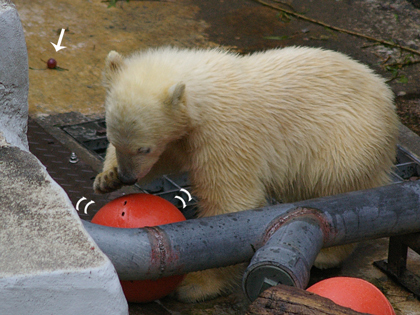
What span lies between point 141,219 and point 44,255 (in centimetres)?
101

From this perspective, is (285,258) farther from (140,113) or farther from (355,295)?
(140,113)

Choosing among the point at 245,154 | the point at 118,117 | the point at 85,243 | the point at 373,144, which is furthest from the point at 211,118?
the point at 85,243

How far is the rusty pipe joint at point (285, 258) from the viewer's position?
7.96 feet

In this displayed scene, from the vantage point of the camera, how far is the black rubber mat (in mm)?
3684

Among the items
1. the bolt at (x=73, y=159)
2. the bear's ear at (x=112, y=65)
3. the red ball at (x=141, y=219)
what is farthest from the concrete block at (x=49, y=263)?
the bolt at (x=73, y=159)

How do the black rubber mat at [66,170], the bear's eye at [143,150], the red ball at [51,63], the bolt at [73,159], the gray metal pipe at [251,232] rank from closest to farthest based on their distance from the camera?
the gray metal pipe at [251,232], the bear's eye at [143,150], the black rubber mat at [66,170], the bolt at [73,159], the red ball at [51,63]

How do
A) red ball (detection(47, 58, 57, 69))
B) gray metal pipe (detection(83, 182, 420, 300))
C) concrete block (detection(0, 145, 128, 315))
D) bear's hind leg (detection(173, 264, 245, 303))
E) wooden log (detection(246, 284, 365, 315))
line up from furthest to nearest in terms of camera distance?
red ball (detection(47, 58, 57, 69))
bear's hind leg (detection(173, 264, 245, 303))
gray metal pipe (detection(83, 182, 420, 300))
wooden log (detection(246, 284, 365, 315))
concrete block (detection(0, 145, 128, 315))

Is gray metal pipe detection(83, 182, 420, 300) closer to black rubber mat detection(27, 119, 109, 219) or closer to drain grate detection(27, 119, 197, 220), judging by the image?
drain grate detection(27, 119, 197, 220)

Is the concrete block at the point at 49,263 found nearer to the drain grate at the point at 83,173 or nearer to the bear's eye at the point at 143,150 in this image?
the bear's eye at the point at 143,150

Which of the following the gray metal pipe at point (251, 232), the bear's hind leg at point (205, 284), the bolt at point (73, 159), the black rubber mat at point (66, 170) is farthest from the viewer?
the bolt at point (73, 159)

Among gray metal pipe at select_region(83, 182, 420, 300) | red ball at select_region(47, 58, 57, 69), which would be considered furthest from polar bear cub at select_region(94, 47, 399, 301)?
red ball at select_region(47, 58, 57, 69)

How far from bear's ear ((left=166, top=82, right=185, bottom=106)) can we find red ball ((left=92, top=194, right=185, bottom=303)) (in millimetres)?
491

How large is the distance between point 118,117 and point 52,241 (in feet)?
3.24

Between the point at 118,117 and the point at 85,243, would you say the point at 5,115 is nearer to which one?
the point at 118,117
